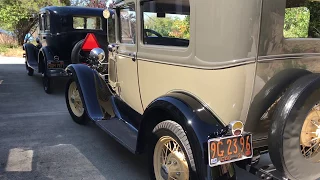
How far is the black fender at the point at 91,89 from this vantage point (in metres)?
3.93

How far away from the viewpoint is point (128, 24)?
350cm

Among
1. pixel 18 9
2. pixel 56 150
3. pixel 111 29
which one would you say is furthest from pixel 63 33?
pixel 18 9

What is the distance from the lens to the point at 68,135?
4.30 meters

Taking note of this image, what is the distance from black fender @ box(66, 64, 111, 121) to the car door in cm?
22

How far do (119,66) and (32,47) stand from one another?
19.8ft

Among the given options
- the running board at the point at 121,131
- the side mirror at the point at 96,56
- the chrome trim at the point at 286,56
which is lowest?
the running board at the point at 121,131

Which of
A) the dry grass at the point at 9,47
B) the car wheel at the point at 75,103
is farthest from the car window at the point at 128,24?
the dry grass at the point at 9,47

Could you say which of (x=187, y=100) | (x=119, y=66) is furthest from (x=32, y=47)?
(x=187, y=100)

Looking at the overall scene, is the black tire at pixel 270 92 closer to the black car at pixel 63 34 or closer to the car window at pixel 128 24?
the car window at pixel 128 24

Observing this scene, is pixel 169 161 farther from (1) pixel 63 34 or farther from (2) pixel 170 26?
(1) pixel 63 34

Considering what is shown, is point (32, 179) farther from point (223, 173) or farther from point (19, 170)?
point (223, 173)

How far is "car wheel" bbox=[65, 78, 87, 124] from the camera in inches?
185

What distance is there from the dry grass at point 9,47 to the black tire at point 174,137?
1497cm

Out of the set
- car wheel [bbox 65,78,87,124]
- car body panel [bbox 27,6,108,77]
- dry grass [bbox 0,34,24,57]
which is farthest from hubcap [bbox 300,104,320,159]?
dry grass [bbox 0,34,24,57]
